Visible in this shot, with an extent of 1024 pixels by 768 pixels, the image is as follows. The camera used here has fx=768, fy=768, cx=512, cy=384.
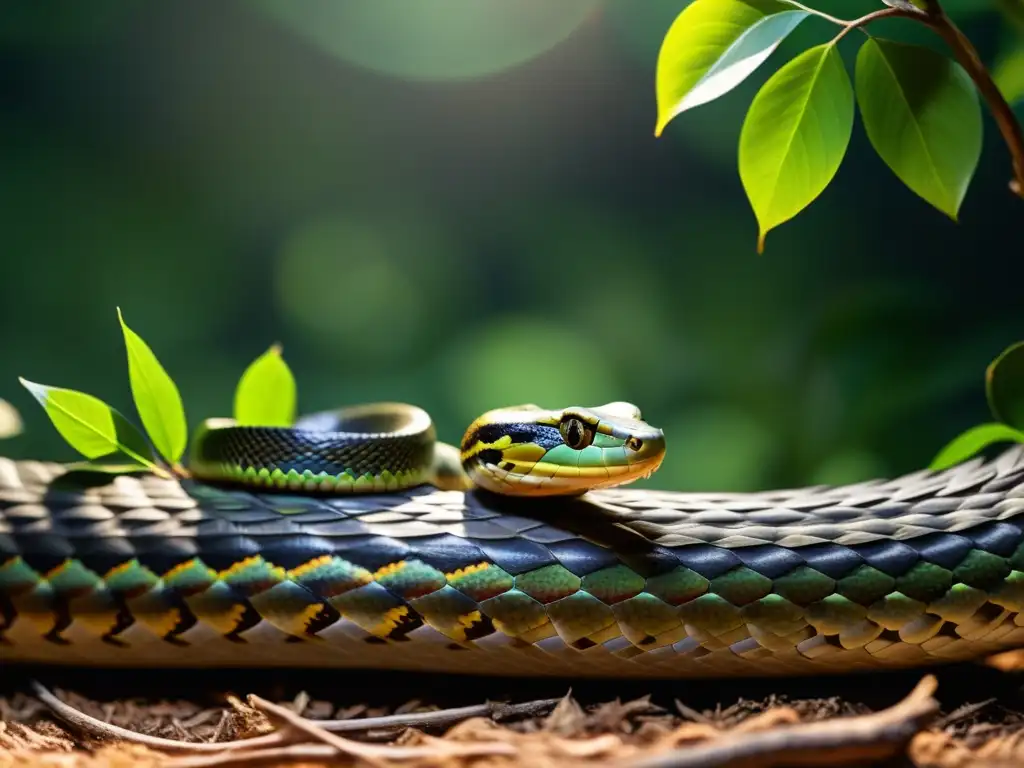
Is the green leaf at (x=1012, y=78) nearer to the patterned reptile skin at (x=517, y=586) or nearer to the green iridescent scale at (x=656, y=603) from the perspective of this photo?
the patterned reptile skin at (x=517, y=586)

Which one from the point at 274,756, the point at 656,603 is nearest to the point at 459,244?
the point at 656,603

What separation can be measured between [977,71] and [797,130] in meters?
0.39

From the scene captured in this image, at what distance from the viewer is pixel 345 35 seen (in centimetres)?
287

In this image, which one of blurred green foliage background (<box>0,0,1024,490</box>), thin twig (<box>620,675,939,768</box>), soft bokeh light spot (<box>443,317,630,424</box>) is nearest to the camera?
thin twig (<box>620,675,939,768</box>)

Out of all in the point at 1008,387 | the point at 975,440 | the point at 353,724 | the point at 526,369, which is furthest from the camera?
the point at 526,369

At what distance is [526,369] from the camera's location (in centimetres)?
315

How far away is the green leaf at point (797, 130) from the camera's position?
5.12 feet

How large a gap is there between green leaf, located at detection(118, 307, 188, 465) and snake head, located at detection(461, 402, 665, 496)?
32.1 inches

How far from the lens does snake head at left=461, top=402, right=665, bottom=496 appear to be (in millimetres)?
1514

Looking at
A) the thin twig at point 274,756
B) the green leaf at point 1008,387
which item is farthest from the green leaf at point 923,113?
the thin twig at point 274,756

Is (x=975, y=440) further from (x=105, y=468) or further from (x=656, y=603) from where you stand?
(x=105, y=468)

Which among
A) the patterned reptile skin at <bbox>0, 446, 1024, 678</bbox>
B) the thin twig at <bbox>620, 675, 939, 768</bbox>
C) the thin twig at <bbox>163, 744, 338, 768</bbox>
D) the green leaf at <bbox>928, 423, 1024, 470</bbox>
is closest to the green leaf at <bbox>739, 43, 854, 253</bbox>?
the patterned reptile skin at <bbox>0, 446, 1024, 678</bbox>

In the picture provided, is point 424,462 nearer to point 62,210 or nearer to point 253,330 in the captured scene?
point 253,330

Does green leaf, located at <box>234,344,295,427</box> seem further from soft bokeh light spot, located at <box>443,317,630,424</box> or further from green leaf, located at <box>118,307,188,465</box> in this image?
soft bokeh light spot, located at <box>443,317,630,424</box>
